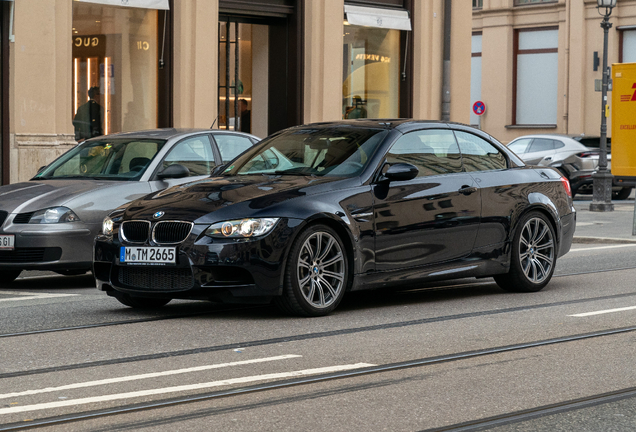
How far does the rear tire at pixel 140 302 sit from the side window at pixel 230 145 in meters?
3.16

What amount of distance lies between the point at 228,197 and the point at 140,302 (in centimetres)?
130

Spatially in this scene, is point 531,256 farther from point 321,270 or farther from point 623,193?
point 623,193

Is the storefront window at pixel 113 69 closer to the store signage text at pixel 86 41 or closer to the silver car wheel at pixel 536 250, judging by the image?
the store signage text at pixel 86 41

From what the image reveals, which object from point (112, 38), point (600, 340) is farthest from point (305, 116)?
point (600, 340)

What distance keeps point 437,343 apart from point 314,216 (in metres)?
1.34

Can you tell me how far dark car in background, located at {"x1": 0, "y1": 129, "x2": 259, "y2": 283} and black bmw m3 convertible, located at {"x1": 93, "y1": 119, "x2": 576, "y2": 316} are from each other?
5.52 feet

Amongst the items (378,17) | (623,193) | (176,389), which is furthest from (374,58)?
(176,389)

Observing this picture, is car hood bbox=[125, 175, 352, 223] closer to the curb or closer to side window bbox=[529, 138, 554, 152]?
the curb

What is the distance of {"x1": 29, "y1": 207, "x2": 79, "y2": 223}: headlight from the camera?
980cm

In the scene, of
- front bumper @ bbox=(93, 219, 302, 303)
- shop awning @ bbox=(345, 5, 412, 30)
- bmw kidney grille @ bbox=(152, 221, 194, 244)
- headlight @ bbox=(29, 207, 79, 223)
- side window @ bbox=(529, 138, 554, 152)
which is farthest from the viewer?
side window @ bbox=(529, 138, 554, 152)

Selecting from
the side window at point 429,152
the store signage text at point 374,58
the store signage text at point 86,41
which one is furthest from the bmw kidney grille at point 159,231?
the store signage text at point 374,58

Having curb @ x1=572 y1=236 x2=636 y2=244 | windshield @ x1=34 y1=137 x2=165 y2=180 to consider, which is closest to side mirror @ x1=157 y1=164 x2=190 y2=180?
windshield @ x1=34 y1=137 x2=165 y2=180

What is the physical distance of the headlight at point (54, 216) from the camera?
9797 mm

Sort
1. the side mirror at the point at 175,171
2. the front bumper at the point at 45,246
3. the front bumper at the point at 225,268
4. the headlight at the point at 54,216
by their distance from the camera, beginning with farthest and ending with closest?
1. the side mirror at the point at 175,171
2. the headlight at the point at 54,216
3. the front bumper at the point at 45,246
4. the front bumper at the point at 225,268
